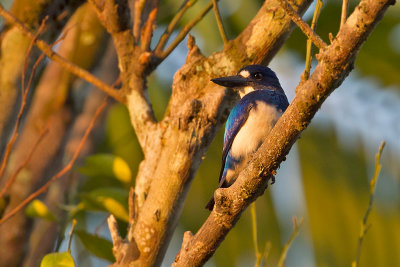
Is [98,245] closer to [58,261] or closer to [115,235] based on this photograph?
[115,235]

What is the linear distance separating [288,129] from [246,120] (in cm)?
109

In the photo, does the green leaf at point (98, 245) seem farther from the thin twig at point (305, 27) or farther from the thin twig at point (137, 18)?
the thin twig at point (305, 27)

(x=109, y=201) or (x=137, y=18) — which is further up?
(x=137, y=18)

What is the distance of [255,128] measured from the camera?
2.97m

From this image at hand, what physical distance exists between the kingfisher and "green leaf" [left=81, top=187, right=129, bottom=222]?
0.58 m

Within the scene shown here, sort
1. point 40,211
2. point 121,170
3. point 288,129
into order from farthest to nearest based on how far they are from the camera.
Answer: point 121,170
point 40,211
point 288,129

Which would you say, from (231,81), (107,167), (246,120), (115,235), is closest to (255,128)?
(246,120)

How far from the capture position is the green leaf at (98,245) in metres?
3.24

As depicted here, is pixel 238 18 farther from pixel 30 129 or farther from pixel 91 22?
pixel 30 129

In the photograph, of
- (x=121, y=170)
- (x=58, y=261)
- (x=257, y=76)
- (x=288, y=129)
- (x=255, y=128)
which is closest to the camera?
(x=288, y=129)

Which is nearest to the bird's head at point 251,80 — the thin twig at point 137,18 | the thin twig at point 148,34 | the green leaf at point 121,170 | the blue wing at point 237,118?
the blue wing at point 237,118

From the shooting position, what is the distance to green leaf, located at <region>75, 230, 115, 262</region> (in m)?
3.24

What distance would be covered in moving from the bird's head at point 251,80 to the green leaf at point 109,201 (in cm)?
89

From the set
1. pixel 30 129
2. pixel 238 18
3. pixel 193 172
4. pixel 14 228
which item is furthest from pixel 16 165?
pixel 238 18
